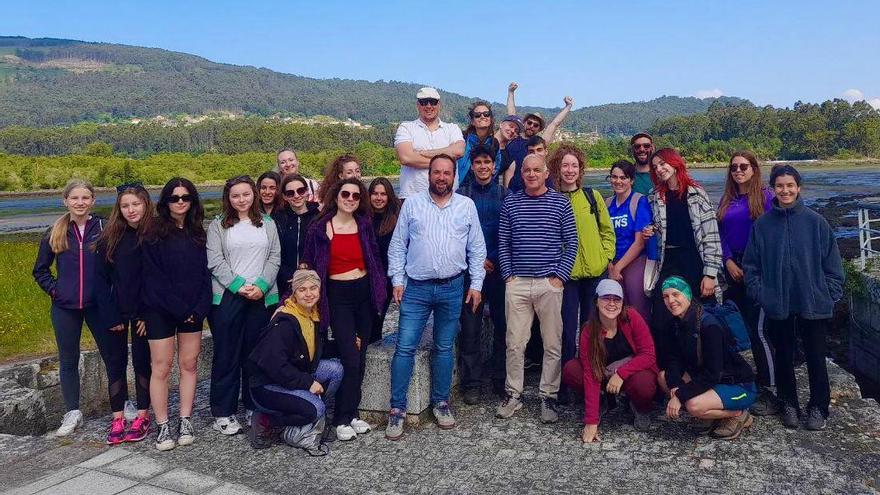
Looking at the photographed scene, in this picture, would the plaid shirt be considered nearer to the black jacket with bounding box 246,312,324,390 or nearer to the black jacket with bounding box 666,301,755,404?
the black jacket with bounding box 666,301,755,404

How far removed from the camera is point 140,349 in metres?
4.93

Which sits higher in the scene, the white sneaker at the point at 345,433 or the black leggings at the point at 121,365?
the black leggings at the point at 121,365

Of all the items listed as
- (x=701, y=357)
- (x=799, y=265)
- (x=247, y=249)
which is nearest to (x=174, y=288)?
(x=247, y=249)

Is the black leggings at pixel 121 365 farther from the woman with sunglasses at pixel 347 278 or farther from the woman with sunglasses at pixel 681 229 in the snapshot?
the woman with sunglasses at pixel 681 229

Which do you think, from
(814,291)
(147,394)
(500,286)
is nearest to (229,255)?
(147,394)

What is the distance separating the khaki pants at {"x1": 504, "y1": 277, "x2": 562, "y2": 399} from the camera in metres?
4.98

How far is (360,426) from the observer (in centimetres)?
500

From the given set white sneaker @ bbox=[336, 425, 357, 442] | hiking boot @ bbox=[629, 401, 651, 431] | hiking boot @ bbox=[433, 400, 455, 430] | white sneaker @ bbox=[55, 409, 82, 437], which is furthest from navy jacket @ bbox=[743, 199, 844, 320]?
white sneaker @ bbox=[55, 409, 82, 437]

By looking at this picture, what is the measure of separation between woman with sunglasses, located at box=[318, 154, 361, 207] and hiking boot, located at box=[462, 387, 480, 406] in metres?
1.93

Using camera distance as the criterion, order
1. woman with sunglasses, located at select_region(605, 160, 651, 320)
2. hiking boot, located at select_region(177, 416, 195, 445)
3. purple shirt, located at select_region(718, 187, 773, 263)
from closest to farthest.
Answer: hiking boot, located at select_region(177, 416, 195, 445), purple shirt, located at select_region(718, 187, 773, 263), woman with sunglasses, located at select_region(605, 160, 651, 320)

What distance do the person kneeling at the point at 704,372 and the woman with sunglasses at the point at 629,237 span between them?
24.1 inches

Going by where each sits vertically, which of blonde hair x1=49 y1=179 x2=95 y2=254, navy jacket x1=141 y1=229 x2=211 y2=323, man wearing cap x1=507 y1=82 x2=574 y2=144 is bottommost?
navy jacket x1=141 y1=229 x2=211 y2=323

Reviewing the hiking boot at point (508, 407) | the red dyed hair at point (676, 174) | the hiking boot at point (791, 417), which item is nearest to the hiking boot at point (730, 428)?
the hiking boot at point (791, 417)

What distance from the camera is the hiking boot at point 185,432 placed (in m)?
4.90
